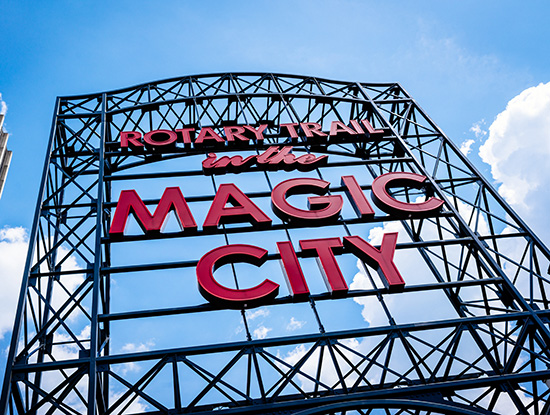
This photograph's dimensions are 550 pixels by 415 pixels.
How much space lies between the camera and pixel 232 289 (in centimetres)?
1104

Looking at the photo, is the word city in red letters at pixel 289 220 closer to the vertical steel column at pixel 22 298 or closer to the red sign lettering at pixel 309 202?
the red sign lettering at pixel 309 202

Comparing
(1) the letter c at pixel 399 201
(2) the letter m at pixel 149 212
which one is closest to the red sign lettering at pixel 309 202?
(1) the letter c at pixel 399 201

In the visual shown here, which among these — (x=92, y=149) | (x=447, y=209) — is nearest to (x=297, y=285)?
(x=447, y=209)

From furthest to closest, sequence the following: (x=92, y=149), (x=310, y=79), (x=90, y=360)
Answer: (x=310, y=79)
(x=92, y=149)
(x=90, y=360)

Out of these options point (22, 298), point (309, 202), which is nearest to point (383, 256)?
point (309, 202)

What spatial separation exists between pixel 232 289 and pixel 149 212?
3.57 metres

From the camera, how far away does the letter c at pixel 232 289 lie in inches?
423

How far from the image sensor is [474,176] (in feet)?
49.8

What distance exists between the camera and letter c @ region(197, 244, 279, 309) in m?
10.7

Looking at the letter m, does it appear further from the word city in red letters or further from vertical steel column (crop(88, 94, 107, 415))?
vertical steel column (crop(88, 94, 107, 415))

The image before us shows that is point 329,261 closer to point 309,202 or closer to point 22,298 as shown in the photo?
point 309,202

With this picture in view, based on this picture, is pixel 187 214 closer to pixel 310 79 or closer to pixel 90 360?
pixel 90 360

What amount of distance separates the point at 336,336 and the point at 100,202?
713 cm

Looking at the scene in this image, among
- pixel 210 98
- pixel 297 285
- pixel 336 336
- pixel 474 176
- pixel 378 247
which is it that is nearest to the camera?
pixel 336 336
